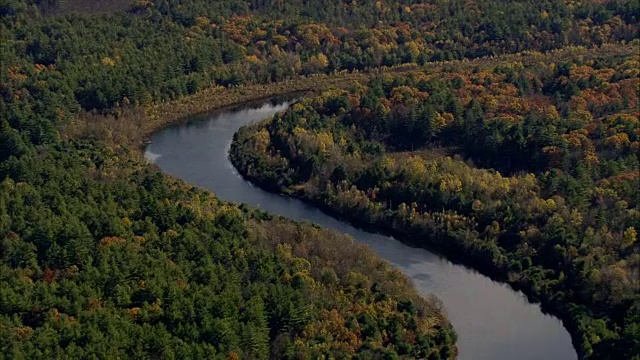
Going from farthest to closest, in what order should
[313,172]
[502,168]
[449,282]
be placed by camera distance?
[502,168]
[313,172]
[449,282]

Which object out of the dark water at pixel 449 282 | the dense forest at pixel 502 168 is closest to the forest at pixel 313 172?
the dense forest at pixel 502 168

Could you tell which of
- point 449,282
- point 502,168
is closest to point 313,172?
point 502,168

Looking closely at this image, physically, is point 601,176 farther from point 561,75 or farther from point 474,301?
point 561,75

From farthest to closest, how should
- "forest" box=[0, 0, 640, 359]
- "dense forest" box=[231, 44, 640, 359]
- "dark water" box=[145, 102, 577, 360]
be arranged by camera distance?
"dense forest" box=[231, 44, 640, 359] < "dark water" box=[145, 102, 577, 360] < "forest" box=[0, 0, 640, 359]

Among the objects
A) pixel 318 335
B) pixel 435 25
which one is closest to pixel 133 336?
pixel 318 335

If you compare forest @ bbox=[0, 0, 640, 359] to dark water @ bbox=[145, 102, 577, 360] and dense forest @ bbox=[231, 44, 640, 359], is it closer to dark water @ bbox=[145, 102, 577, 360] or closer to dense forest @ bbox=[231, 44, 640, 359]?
dense forest @ bbox=[231, 44, 640, 359]

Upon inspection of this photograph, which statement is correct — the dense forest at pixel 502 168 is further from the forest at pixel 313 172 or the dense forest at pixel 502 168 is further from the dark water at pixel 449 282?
the dark water at pixel 449 282

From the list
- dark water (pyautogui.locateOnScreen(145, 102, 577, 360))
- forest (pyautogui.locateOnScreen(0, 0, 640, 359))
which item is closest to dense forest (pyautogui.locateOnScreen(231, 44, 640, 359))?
forest (pyautogui.locateOnScreen(0, 0, 640, 359))

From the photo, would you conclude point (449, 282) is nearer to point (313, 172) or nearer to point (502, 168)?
point (502, 168)
